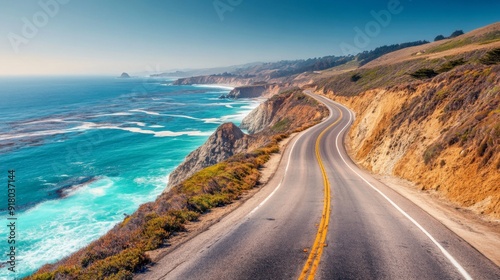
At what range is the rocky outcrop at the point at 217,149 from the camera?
155ft

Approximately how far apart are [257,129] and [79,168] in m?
49.0

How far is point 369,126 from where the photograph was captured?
34.9 meters

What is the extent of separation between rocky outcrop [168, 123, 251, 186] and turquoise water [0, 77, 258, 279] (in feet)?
16.0

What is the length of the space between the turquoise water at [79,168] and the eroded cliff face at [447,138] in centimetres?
3019

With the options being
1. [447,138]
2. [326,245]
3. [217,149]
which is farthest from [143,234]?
[217,149]

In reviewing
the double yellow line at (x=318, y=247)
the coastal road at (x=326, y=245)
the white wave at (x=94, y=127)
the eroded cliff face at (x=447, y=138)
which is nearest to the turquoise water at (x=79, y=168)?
the white wave at (x=94, y=127)

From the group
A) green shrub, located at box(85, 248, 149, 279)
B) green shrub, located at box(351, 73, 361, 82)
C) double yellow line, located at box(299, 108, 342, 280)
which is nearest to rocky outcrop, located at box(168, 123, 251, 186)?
double yellow line, located at box(299, 108, 342, 280)

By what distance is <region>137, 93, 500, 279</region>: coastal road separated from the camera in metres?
6.68

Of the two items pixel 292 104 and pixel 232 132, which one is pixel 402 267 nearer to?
pixel 232 132

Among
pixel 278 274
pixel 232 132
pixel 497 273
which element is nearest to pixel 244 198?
pixel 278 274

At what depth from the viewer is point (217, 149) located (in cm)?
5100

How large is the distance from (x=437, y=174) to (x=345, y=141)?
23210 mm

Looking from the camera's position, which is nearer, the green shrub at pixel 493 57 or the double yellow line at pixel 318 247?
the double yellow line at pixel 318 247

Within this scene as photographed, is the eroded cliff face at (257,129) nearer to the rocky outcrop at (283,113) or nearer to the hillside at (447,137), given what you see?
the rocky outcrop at (283,113)
